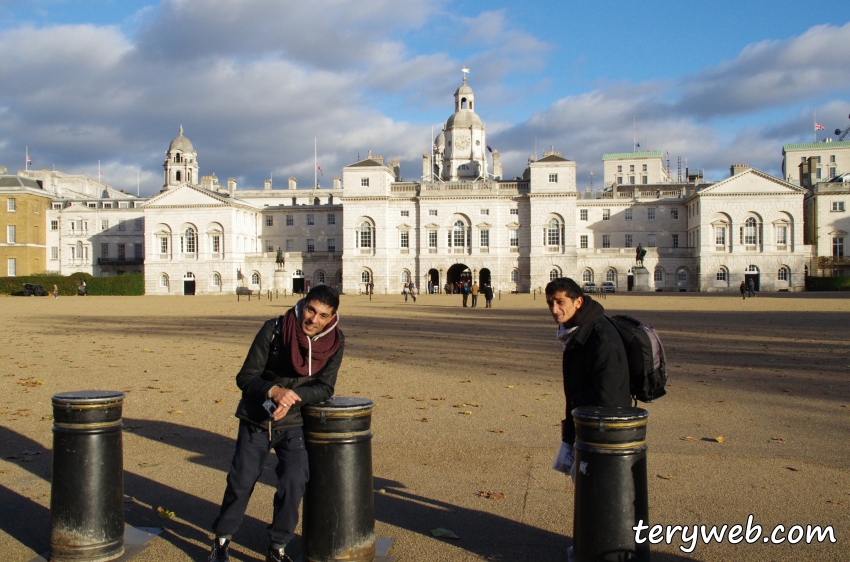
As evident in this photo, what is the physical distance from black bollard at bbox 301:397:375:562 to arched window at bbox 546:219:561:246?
211 ft

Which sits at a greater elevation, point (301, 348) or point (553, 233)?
point (553, 233)

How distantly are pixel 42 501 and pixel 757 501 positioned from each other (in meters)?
6.18

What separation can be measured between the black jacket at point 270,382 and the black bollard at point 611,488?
5.81 ft

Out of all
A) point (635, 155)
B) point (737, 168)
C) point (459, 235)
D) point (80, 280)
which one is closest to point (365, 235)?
point (459, 235)

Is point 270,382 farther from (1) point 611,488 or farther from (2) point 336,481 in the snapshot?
(1) point 611,488

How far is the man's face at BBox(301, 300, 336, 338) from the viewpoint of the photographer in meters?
5.16

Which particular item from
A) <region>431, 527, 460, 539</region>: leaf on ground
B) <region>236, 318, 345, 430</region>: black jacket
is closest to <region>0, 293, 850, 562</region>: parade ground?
<region>431, 527, 460, 539</region>: leaf on ground

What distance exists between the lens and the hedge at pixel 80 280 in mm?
64000

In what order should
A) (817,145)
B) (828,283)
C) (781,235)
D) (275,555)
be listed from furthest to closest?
(817,145) < (781,235) < (828,283) < (275,555)

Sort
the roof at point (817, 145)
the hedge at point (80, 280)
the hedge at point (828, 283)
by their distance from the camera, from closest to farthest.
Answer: the hedge at point (828, 283)
the hedge at point (80, 280)
the roof at point (817, 145)

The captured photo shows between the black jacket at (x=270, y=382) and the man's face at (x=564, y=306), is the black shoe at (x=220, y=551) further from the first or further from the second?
the man's face at (x=564, y=306)

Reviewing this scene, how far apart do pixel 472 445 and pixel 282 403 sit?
380 cm

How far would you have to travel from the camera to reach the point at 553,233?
68.3 meters

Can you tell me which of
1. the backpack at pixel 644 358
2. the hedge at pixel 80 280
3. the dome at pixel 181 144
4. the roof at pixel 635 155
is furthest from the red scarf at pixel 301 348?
the roof at pixel 635 155
